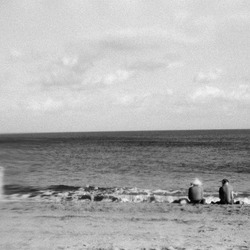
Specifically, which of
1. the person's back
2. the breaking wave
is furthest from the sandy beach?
the breaking wave

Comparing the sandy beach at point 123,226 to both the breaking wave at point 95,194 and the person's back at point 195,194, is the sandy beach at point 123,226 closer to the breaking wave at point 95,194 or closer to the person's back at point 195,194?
the person's back at point 195,194

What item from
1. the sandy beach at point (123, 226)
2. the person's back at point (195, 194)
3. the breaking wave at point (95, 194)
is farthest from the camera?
the breaking wave at point (95, 194)

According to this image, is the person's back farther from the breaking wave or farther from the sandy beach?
the breaking wave

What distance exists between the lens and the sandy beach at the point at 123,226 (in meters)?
8.19

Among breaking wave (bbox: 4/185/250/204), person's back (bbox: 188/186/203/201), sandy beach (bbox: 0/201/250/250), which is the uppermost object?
person's back (bbox: 188/186/203/201)

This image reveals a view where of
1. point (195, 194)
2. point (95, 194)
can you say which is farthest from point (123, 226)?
point (95, 194)

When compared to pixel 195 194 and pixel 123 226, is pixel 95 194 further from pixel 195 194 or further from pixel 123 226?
pixel 123 226

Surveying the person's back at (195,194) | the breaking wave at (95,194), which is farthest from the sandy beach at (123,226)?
the breaking wave at (95,194)

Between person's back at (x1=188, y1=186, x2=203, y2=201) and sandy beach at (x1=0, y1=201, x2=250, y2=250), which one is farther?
person's back at (x1=188, y1=186, x2=203, y2=201)

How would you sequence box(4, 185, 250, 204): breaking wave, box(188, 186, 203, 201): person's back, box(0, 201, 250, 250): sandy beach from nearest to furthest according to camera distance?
box(0, 201, 250, 250): sandy beach → box(188, 186, 203, 201): person's back → box(4, 185, 250, 204): breaking wave

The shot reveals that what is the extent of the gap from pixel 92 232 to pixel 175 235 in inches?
98.5

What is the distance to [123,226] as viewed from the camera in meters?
9.82

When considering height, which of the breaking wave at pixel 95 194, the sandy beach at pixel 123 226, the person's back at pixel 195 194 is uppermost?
the person's back at pixel 195 194

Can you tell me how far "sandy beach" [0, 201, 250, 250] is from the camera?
26.9ft
